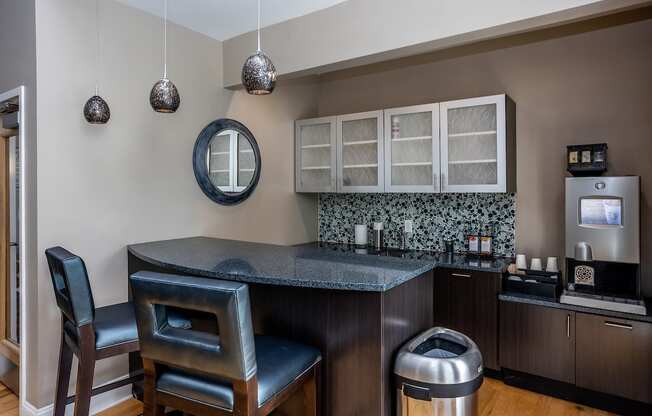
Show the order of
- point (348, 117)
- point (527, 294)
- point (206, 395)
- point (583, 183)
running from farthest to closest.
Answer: point (348, 117), point (527, 294), point (583, 183), point (206, 395)

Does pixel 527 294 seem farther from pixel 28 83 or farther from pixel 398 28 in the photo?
pixel 28 83

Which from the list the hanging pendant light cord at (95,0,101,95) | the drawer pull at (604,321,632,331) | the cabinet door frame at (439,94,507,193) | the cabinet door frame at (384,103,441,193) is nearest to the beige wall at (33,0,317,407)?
the hanging pendant light cord at (95,0,101,95)

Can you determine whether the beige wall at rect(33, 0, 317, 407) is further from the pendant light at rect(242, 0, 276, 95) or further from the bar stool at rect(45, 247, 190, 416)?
the pendant light at rect(242, 0, 276, 95)

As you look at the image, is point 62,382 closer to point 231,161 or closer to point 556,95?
point 231,161

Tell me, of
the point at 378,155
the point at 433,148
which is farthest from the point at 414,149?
the point at 378,155

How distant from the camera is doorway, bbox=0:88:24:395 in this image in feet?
9.30

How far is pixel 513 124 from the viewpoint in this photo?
10.6 ft

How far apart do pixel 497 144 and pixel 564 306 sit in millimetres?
1207

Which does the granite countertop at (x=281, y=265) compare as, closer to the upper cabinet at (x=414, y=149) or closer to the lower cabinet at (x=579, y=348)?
the lower cabinet at (x=579, y=348)

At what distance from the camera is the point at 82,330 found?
1.78m

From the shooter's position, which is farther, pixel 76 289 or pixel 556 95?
pixel 556 95

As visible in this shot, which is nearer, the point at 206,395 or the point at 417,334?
the point at 206,395

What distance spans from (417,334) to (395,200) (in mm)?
2141

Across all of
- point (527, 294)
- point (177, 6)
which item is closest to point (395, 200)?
point (527, 294)
